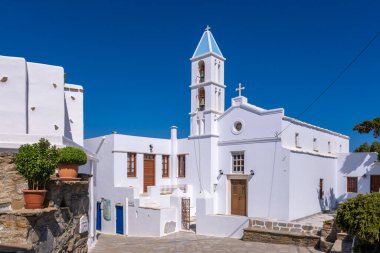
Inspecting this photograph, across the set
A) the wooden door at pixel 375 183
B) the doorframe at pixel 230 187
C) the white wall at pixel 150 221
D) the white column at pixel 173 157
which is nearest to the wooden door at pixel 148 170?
the white column at pixel 173 157

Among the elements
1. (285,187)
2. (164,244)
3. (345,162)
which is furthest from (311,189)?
(164,244)

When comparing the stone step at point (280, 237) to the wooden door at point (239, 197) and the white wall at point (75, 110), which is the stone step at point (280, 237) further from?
the white wall at point (75, 110)

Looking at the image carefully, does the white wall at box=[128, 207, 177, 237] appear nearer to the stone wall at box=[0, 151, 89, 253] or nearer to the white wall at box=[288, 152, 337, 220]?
the white wall at box=[288, 152, 337, 220]

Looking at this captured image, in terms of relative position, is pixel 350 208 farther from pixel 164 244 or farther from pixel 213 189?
pixel 213 189

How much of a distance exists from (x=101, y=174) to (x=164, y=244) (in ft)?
26.3

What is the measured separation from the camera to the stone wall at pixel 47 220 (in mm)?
5844

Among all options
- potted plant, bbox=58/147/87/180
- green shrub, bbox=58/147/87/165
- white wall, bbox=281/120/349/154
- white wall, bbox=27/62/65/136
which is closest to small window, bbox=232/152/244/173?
white wall, bbox=281/120/349/154

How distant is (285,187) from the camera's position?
1712 cm

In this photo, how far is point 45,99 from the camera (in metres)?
14.4

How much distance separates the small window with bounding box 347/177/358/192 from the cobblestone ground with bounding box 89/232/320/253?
36.1 feet

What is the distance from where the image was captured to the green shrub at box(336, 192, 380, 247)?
28.7 feet

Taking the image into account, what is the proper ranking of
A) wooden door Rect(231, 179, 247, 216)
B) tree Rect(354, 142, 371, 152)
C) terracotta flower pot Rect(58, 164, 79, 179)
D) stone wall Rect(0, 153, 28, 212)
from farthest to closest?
tree Rect(354, 142, 371, 152) → wooden door Rect(231, 179, 247, 216) → terracotta flower pot Rect(58, 164, 79, 179) → stone wall Rect(0, 153, 28, 212)

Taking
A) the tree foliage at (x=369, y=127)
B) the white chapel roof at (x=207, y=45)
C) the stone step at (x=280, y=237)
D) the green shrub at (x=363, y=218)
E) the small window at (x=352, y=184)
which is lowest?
the stone step at (x=280, y=237)

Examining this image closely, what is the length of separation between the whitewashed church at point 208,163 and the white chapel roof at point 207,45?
0.09 metres
